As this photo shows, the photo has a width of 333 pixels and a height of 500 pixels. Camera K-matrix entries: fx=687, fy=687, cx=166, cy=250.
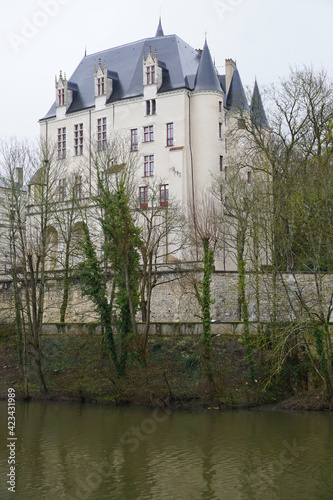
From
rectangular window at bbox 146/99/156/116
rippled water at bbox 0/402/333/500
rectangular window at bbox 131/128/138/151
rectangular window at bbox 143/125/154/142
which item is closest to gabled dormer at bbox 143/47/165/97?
rectangular window at bbox 146/99/156/116

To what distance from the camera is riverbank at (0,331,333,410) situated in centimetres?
Result: 2572

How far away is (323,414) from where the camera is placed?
2341cm

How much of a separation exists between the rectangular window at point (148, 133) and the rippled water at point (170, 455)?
80.5ft

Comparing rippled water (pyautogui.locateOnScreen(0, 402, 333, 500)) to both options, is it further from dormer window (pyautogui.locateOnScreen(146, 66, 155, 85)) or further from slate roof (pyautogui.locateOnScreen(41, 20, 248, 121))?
dormer window (pyautogui.locateOnScreen(146, 66, 155, 85))

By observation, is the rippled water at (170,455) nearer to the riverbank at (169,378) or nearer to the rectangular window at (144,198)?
the riverbank at (169,378)

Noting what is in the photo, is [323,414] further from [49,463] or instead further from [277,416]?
[49,463]

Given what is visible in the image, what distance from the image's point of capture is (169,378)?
90.7 ft

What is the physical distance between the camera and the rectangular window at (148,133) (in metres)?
45.7

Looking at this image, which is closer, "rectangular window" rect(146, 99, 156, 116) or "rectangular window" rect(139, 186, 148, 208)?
"rectangular window" rect(139, 186, 148, 208)

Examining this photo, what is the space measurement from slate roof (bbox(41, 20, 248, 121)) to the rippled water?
1031 inches

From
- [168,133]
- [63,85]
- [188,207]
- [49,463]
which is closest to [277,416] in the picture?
[49,463]

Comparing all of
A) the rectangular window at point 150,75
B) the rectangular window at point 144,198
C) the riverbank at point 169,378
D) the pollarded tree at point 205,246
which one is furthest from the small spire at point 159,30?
the riverbank at point 169,378

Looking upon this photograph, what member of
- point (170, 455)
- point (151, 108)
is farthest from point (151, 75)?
point (170, 455)

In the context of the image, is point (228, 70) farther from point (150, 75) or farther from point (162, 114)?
point (162, 114)
